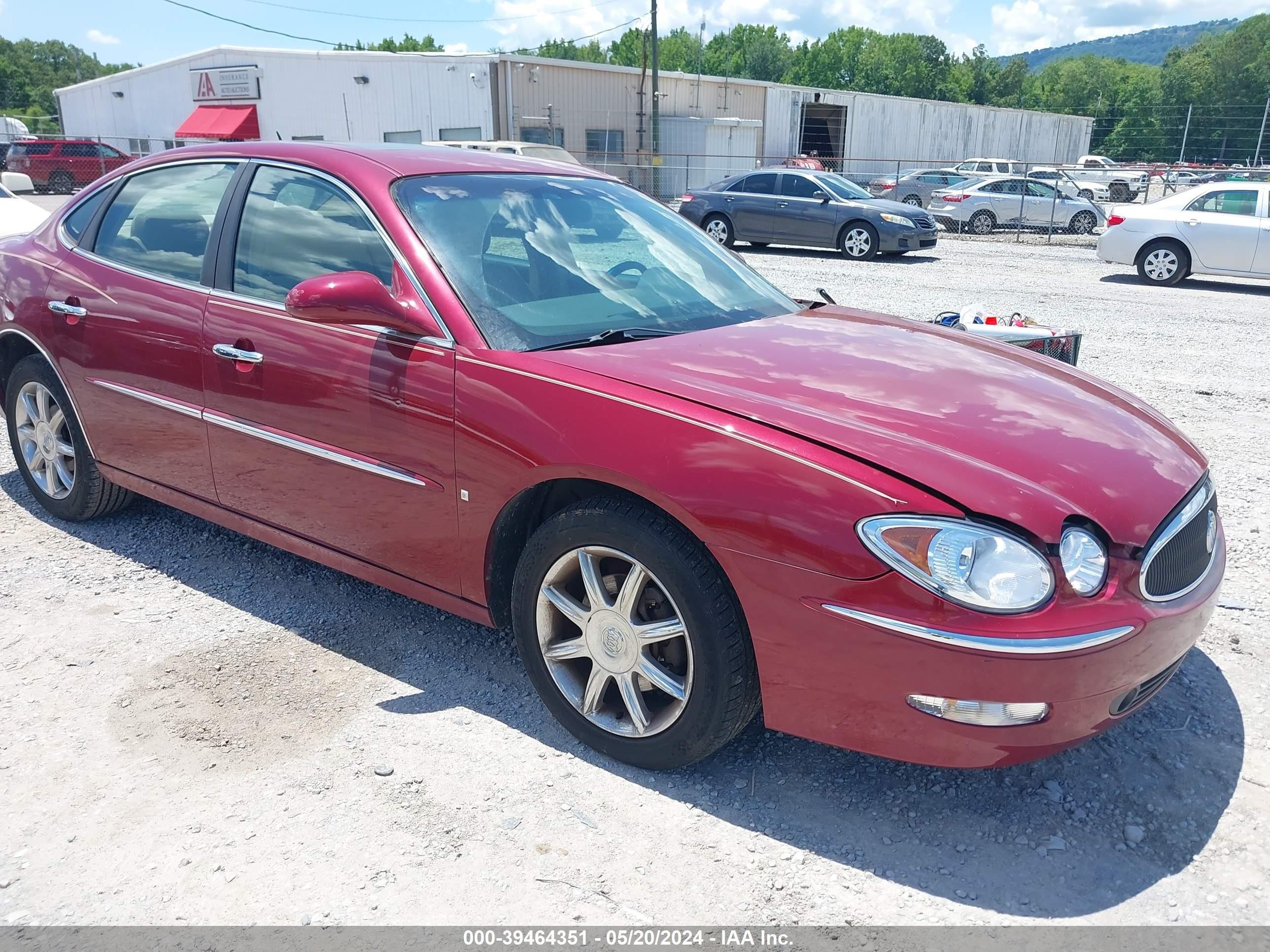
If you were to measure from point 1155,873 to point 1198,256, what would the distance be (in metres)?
13.8

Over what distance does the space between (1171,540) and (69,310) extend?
165 inches

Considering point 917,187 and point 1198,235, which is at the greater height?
point 1198,235

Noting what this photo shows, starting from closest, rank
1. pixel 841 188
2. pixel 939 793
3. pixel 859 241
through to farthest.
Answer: pixel 939 793
pixel 859 241
pixel 841 188

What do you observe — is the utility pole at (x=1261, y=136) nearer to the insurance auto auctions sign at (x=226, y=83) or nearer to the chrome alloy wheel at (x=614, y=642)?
the insurance auto auctions sign at (x=226, y=83)

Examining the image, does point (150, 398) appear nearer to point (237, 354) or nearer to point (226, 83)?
point (237, 354)

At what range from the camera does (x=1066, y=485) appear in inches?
92.7

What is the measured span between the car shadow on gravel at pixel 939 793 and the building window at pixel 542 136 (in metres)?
30.1

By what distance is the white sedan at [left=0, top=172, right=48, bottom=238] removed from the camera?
8.06 m

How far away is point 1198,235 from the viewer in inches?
535

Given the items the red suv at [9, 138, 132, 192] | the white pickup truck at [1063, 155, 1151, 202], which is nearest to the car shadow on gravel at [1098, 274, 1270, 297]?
the white pickup truck at [1063, 155, 1151, 202]

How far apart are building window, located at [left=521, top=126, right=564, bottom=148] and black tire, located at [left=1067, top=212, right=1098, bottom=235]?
646 inches

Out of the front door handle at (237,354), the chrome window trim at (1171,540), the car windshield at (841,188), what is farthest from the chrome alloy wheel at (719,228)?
the chrome window trim at (1171,540)

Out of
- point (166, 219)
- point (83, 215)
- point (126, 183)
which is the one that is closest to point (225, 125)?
point (83, 215)

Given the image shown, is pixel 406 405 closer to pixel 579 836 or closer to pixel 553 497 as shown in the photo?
pixel 553 497
